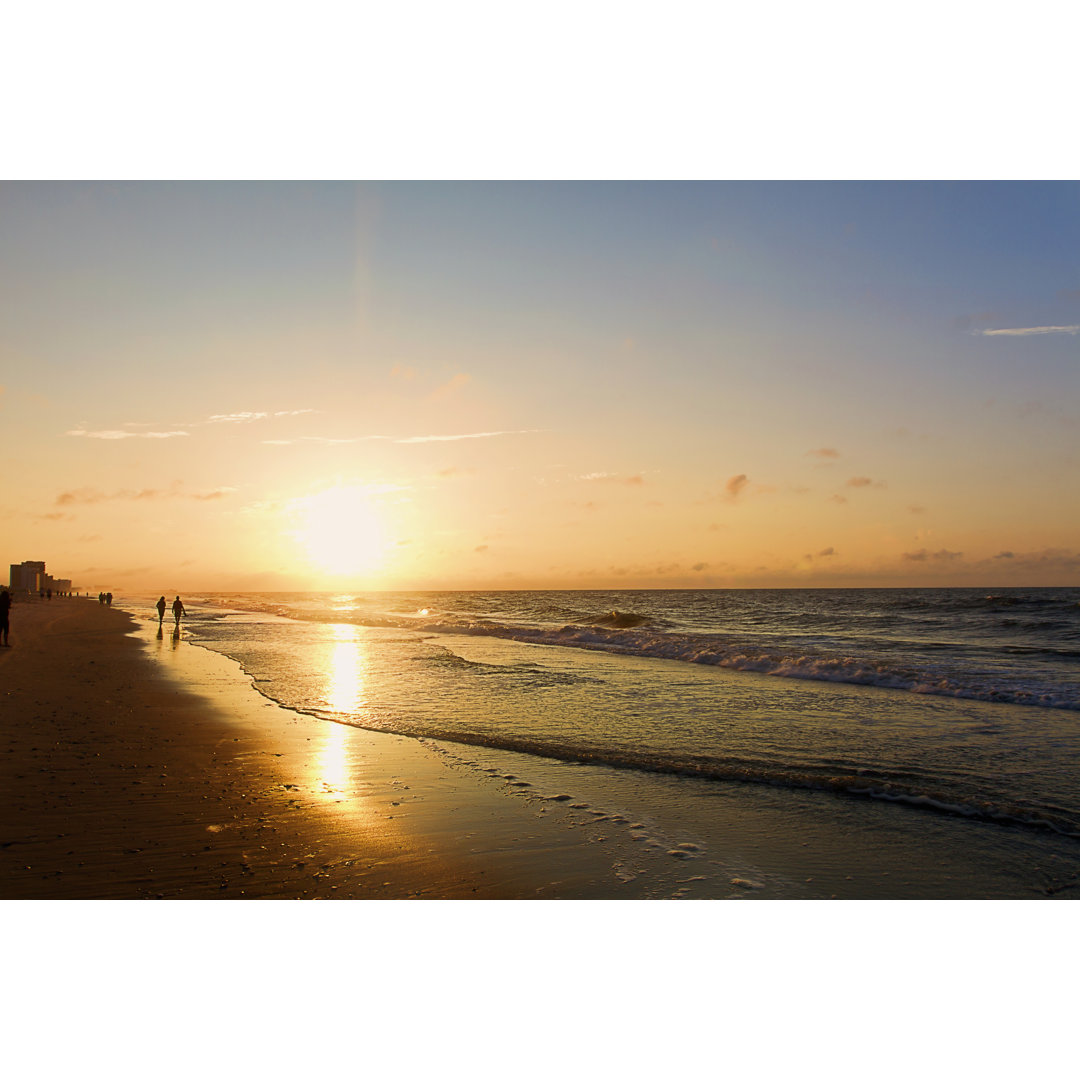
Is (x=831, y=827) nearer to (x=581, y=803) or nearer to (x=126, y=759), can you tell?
(x=581, y=803)

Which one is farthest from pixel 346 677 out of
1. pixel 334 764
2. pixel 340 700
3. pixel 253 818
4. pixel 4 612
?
pixel 4 612

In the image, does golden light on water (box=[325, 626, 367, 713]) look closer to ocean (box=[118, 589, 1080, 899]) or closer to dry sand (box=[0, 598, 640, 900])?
ocean (box=[118, 589, 1080, 899])

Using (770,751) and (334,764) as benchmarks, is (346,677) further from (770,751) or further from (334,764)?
(770,751)

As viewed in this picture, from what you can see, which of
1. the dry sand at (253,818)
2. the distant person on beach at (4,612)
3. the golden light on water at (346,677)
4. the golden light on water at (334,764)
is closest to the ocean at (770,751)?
the golden light on water at (346,677)

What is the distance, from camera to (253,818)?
7770 millimetres

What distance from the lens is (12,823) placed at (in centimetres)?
714

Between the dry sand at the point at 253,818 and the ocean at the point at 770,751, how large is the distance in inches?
27.9

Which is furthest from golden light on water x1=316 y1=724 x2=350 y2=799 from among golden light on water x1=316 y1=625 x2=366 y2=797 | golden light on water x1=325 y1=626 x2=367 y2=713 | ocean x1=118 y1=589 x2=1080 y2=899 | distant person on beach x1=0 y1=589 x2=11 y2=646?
distant person on beach x1=0 y1=589 x2=11 y2=646

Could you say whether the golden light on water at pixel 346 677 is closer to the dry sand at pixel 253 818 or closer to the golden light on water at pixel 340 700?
the golden light on water at pixel 340 700

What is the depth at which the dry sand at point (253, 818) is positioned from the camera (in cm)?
611

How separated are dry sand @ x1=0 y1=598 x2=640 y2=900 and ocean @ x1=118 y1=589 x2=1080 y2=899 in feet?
2.32

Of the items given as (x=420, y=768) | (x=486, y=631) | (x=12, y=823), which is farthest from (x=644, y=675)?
(x=486, y=631)
